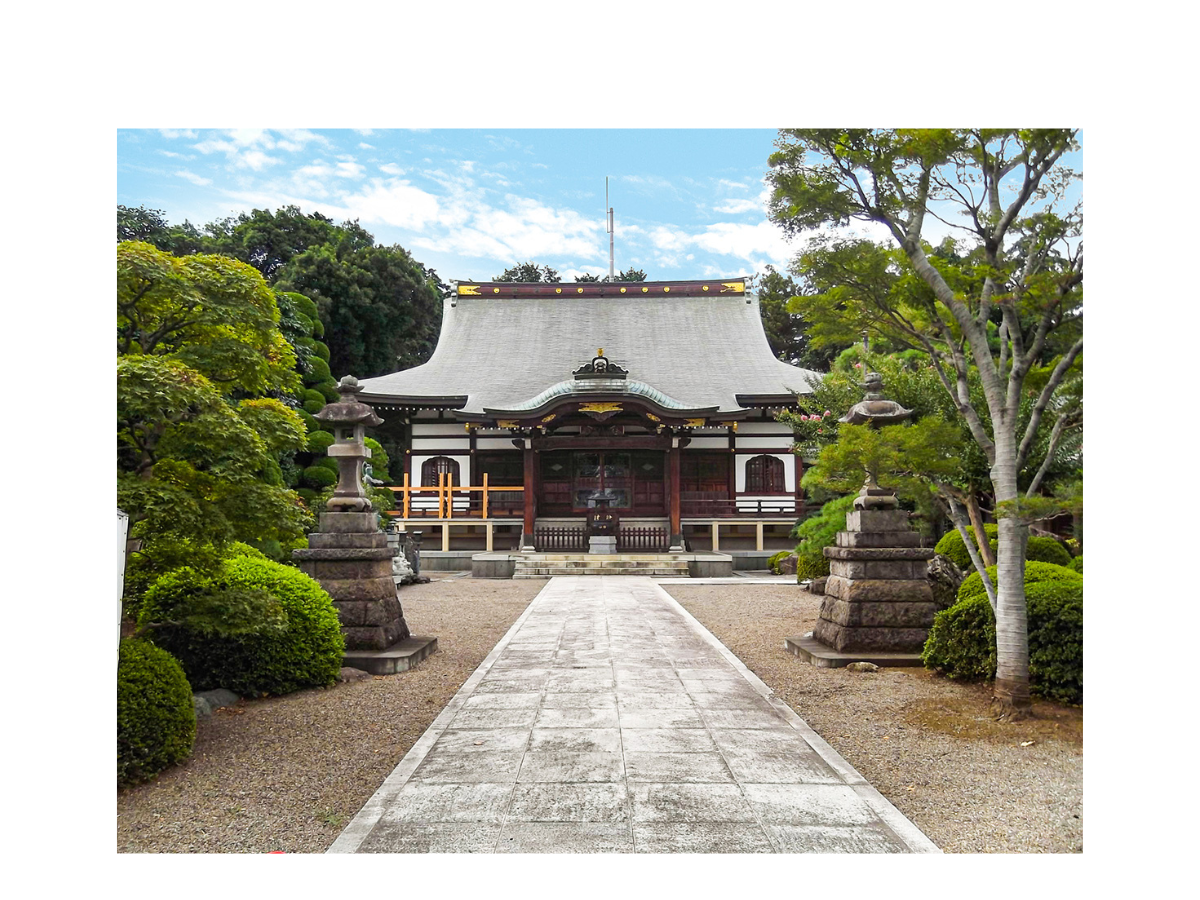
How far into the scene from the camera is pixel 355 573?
6238 millimetres

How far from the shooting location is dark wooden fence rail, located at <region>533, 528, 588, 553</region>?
1628 centimetres

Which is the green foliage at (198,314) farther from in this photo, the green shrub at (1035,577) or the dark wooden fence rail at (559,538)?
the dark wooden fence rail at (559,538)

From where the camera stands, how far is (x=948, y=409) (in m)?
9.05

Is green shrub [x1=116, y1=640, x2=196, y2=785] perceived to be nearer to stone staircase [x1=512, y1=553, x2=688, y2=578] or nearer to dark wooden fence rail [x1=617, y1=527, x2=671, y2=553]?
stone staircase [x1=512, y1=553, x2=688, y2=578]

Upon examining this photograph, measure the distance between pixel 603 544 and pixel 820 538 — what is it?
17.0ft

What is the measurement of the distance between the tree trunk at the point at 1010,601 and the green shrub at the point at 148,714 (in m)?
4.56

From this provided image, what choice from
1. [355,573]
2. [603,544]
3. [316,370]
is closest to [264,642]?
[355,573]

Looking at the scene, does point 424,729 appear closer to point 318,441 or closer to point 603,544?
point 318,441

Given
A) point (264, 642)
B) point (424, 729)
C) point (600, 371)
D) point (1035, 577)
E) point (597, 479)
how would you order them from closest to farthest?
1. point (424, 729)
2. point (264, 642)
3. point (1035, 577)
4. point (600, 371)
5. point (597, 479)

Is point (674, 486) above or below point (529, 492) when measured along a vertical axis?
above

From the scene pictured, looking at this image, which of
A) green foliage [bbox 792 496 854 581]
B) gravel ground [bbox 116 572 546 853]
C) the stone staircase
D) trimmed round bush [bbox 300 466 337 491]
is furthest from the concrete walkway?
trimmed round bush [bbox 300 466 337 491]

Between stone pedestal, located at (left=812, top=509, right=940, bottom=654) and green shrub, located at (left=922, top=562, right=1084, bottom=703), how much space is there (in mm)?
444

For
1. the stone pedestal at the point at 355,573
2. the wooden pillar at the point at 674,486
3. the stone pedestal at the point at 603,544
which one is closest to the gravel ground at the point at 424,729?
the stone pedestal at the point at 355,573

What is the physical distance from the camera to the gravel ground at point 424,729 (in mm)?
3014
